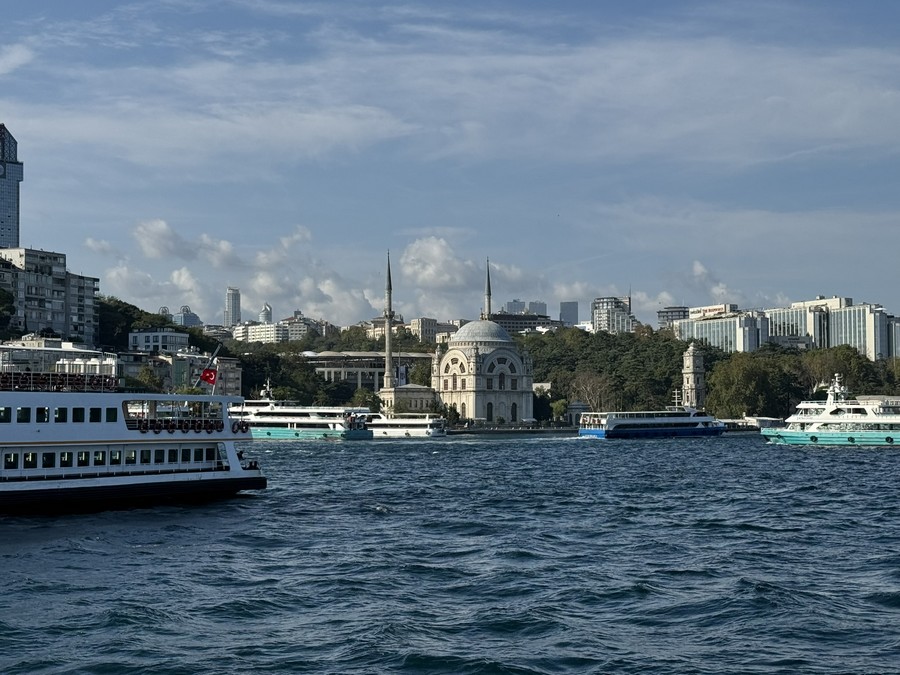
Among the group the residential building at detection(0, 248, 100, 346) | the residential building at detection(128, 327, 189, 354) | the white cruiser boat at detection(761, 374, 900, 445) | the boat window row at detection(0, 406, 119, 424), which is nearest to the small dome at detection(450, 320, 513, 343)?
the residential building at detection(128, 327, 189, 354)

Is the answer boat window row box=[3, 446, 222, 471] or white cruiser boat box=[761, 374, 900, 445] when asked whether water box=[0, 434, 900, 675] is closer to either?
boat window row box=[3, 446, 222, 471]

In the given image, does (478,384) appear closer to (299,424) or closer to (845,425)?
(299,424)

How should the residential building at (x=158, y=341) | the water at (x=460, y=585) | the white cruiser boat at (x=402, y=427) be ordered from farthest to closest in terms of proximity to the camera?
the residential building at (x=158, y=341), the white cruiser boat at (x=402, y=427), the water at (x=460, y=585)

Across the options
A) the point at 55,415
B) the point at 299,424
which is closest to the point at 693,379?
the point at 299,424

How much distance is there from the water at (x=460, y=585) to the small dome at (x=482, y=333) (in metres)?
117

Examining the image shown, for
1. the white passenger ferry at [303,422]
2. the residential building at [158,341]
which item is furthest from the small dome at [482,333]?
the white passenger ferry at [303,422]

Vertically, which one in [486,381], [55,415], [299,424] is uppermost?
[486,381]

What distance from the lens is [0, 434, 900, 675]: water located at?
792 inches

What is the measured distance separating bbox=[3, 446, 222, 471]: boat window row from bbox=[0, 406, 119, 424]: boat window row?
3.08ft

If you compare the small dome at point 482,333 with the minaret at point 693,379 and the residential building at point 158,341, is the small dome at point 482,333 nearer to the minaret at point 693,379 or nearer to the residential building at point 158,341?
the minaret at point 693,379

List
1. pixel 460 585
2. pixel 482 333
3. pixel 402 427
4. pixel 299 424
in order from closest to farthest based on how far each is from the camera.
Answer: pixel 460 585 → pixel 299 424 → pixel 402 427 → pixel 482 333

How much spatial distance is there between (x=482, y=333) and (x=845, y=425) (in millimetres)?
80922

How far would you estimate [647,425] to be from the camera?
118938mm

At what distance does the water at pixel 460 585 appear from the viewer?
20.1 m
